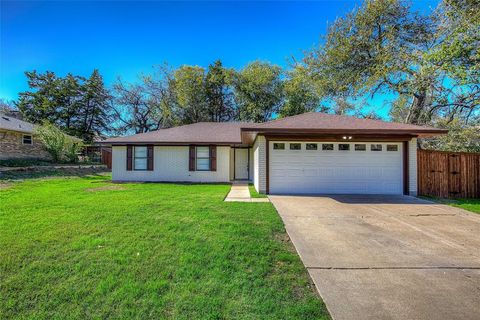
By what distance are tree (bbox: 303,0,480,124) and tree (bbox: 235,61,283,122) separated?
28.9ft

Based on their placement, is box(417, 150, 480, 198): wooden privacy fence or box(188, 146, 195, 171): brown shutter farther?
box(188, 146, 195, 171): brown shutter

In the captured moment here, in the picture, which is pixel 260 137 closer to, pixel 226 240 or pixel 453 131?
pixel 226 240

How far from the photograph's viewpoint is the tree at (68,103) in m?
32.7

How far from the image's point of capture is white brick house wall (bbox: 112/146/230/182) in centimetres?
1378

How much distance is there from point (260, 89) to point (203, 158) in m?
13.5

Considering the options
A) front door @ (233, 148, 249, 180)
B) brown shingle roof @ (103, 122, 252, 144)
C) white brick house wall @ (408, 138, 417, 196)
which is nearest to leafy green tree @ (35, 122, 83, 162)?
brown shingle roof @ (103, 122, 252, 144)

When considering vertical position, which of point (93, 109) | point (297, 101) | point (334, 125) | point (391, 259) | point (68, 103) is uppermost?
point (68, 103)

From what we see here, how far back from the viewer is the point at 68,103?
3347 centimetres

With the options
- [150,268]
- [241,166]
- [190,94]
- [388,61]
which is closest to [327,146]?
[388,61]

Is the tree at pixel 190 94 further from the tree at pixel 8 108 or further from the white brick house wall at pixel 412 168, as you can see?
the tree at pixel 8 108

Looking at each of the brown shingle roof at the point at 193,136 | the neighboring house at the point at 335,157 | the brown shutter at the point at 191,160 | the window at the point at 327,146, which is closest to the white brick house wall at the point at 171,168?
the brown shutter at the point at 191,160

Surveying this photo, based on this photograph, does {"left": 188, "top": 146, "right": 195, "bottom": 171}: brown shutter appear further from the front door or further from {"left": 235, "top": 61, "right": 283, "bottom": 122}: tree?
{"left": 235, "top": 61, "right": 283, "bottom": 122}: tree

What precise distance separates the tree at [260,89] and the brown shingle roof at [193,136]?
8920mm

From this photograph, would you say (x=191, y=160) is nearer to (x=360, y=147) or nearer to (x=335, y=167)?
(x=335, y=167)
